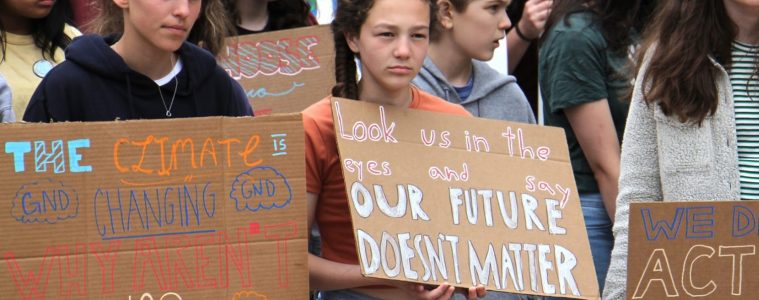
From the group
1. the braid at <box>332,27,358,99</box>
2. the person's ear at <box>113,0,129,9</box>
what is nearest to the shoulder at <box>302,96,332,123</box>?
the braid at <box>332,27,358,99</box>

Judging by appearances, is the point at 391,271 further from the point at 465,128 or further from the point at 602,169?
the point at 602,169

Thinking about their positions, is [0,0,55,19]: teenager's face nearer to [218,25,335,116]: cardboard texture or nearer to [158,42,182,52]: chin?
[218,25,335,116]: cardboard texture

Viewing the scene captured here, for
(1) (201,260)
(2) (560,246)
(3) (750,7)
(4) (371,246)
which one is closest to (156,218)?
(1) (201,260)

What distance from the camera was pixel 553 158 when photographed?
414 cm

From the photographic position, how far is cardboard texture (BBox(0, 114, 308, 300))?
11.7ft

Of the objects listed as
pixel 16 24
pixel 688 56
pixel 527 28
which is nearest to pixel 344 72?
pixel 688 56

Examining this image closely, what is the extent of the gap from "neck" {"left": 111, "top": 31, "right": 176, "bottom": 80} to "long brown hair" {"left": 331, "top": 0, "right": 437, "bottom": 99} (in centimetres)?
48

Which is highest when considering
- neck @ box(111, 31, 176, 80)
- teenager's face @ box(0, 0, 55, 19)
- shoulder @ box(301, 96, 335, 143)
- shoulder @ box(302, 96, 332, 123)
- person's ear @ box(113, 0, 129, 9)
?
teenager's face @ box(0, 0, 55, 19)

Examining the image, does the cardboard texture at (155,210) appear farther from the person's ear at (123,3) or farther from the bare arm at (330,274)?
the person's ear at (123,3)

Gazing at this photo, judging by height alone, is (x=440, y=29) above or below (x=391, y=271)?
above

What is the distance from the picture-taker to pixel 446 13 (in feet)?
17.0

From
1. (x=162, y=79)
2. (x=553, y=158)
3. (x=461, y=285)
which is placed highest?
(x=162, y=79)

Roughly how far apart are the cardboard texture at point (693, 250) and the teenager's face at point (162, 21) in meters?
1.25

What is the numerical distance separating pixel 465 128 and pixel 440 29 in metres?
1.12
